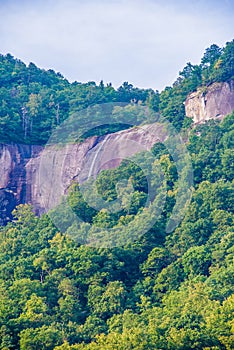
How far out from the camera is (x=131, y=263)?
44.0 metres

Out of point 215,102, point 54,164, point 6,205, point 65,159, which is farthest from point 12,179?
point 215,102

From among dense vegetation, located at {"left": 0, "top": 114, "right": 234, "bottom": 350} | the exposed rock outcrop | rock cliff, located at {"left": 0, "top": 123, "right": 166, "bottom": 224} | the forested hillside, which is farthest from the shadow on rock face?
the exposed rock outcrop

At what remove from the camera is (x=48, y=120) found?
58500 mm

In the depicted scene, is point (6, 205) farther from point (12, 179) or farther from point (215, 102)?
point (215, 102)

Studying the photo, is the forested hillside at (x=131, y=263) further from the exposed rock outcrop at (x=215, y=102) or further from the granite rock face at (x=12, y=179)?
the granite rock face at (x=12, y=179)

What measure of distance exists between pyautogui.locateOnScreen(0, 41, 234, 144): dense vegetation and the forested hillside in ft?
0.45

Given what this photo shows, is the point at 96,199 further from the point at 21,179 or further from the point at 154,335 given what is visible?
the point at 154,335

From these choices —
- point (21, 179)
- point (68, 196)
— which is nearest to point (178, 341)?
point (68, 196)

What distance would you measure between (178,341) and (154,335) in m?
0.97

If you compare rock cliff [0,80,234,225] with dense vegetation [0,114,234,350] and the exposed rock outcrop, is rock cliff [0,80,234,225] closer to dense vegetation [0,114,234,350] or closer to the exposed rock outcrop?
the exposed rock outcrop

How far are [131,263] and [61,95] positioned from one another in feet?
70.1

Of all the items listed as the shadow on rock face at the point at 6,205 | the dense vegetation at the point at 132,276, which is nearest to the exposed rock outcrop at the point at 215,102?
the dense vegetation at the point at 132,276

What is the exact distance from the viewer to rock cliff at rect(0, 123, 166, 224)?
52406 millimetres

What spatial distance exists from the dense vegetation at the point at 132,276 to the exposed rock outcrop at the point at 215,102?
10.5 ft
